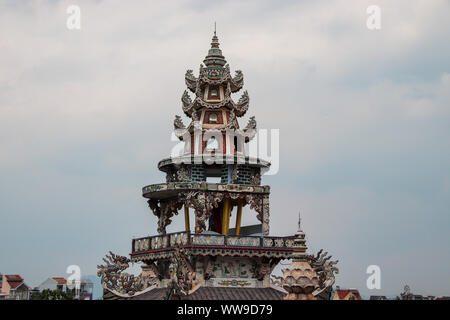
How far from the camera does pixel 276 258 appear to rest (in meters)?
59.1

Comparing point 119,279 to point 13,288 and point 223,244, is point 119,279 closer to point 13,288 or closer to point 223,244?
point 223,244

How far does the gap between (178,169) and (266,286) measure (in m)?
10.3

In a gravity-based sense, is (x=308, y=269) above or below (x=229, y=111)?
below

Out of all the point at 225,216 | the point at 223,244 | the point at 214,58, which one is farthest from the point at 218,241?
the point at 214,58

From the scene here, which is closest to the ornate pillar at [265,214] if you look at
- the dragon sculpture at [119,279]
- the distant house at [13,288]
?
the dragon sculpture at [119,279]

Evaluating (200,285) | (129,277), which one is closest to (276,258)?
(200,285)

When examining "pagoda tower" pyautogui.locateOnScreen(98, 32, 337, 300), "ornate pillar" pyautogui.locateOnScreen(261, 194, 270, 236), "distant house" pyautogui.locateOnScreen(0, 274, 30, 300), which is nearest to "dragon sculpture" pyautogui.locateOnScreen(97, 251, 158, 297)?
"pagoda tower" pyautogui.locateOnScreen(98, 32, 337, 300)

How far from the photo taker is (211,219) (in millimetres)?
62375

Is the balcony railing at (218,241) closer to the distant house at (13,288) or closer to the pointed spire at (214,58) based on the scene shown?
the pointed spire at (214,58)

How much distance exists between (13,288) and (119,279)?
62.4m

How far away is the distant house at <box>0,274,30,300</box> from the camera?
116562 millimetres

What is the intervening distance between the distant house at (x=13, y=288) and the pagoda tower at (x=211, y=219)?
5636cm
